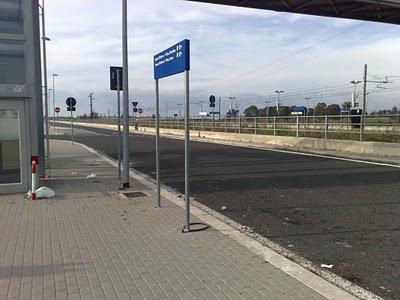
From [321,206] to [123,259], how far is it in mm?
4685

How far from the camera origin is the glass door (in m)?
10.7

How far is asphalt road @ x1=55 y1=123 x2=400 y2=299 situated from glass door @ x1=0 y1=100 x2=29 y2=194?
11.8 ft

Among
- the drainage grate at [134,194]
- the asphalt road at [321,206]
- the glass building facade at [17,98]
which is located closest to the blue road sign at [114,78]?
the glass building facade at [17,98]

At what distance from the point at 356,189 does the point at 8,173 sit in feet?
25.3

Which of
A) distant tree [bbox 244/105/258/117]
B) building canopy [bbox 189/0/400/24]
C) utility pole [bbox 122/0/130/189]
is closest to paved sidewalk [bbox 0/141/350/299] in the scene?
utility pole [bbox 122/0/130/189]

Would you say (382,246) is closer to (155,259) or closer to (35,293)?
(155,259)

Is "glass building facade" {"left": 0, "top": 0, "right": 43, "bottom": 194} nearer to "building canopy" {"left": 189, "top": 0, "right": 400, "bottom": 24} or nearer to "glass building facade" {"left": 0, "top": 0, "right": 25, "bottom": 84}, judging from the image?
"glass building facade" {"left": 0, "top": 0, "right": 25, "bottom": 84}

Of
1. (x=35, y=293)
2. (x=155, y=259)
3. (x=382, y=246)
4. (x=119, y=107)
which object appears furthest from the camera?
(x=119, y=107)

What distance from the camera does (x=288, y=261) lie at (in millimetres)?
5785

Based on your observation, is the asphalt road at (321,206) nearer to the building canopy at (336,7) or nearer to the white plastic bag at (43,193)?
the white plastic bag at (43,193)

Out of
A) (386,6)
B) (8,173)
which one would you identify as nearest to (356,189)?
(8,173)

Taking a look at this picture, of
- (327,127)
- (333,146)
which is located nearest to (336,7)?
(327,127)

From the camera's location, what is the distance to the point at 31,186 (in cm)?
1079

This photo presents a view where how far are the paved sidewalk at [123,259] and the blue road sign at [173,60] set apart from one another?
2.37 m
